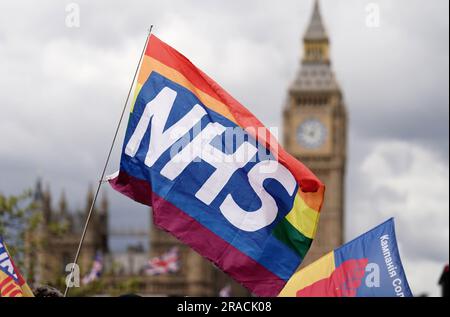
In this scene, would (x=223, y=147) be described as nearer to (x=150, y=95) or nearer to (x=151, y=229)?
(x=150, y=95)

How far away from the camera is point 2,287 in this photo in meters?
9.55

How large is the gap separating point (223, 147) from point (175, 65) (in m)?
0.83

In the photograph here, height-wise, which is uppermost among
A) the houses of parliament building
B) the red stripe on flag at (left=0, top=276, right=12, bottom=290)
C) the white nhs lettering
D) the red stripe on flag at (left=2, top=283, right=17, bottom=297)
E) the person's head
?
the houses of parliament building

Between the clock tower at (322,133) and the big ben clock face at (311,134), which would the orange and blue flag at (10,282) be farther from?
the big ben clock face at (311,134)

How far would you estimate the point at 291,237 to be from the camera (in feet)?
35.8

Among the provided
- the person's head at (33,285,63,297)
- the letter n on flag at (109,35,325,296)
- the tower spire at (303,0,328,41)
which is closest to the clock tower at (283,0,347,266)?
the tower spire at (303,0,328,41)

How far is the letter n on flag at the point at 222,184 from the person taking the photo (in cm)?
1084

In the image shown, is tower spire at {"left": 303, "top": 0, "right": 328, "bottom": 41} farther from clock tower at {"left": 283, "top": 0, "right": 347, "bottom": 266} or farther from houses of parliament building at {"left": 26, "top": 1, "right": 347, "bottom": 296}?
clock tower at {"left": 283, "top": 0, "right": 347, "bottom": 266}

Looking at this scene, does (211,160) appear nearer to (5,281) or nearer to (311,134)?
(5,281)

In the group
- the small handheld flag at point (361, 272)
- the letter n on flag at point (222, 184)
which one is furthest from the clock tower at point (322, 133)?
the letter n on flag at point (222, 184)

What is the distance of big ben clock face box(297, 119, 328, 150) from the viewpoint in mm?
133375

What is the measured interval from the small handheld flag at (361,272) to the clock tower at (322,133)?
118 m

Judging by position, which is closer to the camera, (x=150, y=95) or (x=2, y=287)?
(x=2, y=287)
